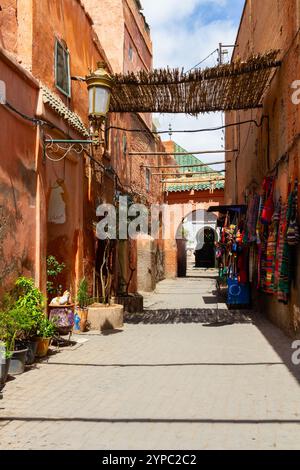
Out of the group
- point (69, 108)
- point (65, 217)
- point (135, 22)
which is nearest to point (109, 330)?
point (65, 217)

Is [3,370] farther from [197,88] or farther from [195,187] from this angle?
[195,187]

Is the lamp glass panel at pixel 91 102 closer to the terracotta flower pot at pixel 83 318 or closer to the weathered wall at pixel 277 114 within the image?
the weathered wall at pixel 277 114

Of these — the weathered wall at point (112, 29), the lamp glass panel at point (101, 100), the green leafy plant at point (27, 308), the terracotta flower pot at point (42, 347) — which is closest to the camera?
the green leafy plant at point (27, 308)

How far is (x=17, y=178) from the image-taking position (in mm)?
7273

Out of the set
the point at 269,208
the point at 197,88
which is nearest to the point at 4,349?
the point at 269,208

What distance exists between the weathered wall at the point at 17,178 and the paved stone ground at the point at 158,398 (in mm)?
1461

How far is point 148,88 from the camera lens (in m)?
10.6

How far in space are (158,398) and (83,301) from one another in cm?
532

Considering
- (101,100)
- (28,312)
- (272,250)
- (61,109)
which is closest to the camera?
(28,312)

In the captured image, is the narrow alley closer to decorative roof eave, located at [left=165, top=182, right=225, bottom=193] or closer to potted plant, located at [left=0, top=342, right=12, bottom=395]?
potted plant, located at [left=0, top=342, right=12, bottom=395]

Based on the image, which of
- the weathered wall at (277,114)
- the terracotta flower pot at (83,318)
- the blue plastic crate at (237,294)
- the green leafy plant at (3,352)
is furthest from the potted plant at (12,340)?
the blue plastic crate at (237,294)

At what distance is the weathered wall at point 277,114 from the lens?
28.8 feet

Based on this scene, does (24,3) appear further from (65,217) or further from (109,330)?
(109,330)

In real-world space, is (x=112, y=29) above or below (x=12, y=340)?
above
